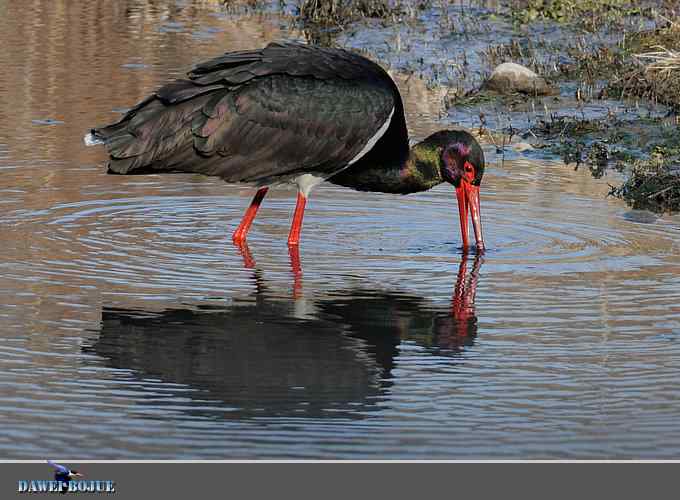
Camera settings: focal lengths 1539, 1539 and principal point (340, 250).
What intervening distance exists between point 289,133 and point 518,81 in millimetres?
5013

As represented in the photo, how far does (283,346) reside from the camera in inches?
250

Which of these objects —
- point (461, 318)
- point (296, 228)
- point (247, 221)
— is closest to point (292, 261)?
point (296, 228)

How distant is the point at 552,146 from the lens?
1165 centimetres

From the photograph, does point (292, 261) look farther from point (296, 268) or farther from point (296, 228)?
point (296, 228)

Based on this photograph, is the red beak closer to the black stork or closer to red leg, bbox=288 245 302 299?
the black stork

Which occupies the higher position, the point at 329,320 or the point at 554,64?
the point at 329,320

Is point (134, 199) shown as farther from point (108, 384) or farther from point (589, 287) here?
point (108, 384)

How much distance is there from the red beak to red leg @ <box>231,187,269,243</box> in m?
1.13

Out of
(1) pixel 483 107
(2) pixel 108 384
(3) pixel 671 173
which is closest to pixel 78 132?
(1) pixel 483 107

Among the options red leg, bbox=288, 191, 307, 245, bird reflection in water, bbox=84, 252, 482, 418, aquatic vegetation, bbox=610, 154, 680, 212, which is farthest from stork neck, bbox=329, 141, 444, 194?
aquatic vegetation, bbox=610, 154, 680, 212

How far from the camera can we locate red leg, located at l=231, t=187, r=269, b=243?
866 cm

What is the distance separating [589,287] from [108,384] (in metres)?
2.81
